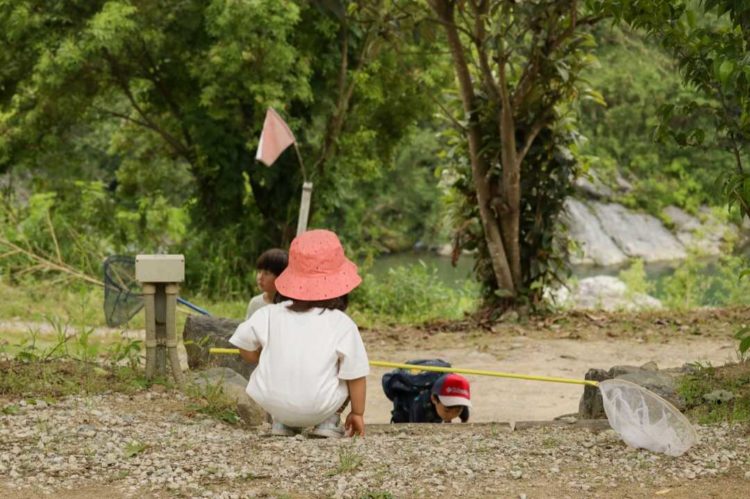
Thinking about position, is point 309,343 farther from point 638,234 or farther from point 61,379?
point 638,234

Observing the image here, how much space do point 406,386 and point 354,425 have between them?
150 cm

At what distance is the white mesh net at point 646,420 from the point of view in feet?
13.7

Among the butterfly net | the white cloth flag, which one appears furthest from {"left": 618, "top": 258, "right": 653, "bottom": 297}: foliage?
the butterfly net

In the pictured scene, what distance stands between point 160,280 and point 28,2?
768cm

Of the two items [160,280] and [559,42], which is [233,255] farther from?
[160,280]

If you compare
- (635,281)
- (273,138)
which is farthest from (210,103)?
(635,281)

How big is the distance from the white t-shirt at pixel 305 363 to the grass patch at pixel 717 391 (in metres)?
1.72

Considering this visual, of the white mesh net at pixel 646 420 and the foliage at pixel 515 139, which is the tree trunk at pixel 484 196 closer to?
the foliage at pixel 515 139

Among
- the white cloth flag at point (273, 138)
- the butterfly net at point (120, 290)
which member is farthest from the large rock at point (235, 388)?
the white cloth flag at point (273, 138)

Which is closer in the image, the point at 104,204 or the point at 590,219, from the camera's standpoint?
the point at 104,204

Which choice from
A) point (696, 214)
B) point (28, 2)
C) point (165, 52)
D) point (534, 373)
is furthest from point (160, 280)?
point (696, 214)

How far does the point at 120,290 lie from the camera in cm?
933

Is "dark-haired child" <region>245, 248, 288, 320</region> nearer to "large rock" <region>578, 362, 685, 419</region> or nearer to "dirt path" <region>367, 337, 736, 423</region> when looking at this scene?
"dirt path" <region>367, 337, 736, 423</region>

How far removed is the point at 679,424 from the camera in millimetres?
4168
